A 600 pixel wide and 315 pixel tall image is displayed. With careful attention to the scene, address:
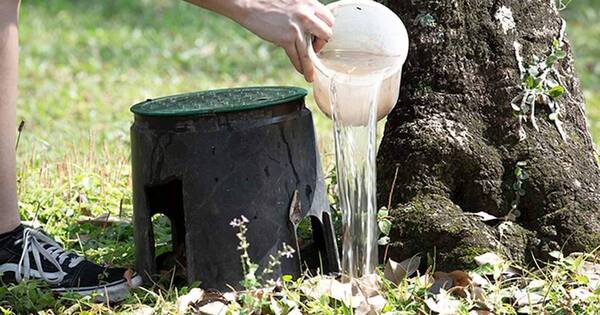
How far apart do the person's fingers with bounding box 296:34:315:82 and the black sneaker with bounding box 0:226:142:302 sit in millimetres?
819

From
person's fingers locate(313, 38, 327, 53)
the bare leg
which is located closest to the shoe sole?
the bare leg

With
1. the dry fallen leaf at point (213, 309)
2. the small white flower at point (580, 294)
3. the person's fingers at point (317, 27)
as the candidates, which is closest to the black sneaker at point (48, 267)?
the dry fallen leaf at point (213, 309)

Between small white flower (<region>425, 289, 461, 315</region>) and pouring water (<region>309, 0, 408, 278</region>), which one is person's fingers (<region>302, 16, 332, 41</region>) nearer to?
pouring water (<region>309, 0, 408, 278</region>)

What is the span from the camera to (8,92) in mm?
2967

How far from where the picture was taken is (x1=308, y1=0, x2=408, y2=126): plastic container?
2.77m

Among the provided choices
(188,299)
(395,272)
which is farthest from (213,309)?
(395,272)

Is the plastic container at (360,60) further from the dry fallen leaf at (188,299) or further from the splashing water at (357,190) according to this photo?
the dry fallen leaf at (188,299)

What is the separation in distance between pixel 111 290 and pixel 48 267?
10.0 inches

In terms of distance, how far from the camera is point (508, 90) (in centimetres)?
313

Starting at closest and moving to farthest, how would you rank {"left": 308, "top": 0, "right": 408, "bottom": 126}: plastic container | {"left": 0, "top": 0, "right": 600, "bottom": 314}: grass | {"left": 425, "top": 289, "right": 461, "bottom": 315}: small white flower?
{"left": 425, "top": 289, "right": 461, "bottom": 315}: small white flower → {"left": 308, "top": 0, "right": 408, "bottom": 126}: plastic container → {"left": 0, "top": 0, "right": 600, "bottom": 314}: grass

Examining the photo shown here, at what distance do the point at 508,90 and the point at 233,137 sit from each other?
893 millimetres

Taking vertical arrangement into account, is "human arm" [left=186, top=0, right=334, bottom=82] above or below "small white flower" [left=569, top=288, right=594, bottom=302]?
above

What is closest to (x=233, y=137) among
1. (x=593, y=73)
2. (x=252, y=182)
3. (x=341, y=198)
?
(x=252, y=182)

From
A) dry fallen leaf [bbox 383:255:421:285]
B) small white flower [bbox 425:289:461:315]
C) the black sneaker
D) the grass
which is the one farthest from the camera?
the grass
